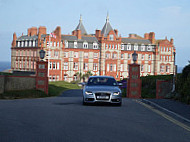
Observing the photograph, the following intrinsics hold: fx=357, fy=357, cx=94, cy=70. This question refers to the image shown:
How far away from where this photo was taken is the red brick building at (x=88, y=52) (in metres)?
85.4

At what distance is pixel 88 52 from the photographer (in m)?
90.3

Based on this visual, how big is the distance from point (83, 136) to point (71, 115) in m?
3.94

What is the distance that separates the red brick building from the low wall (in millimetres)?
55547

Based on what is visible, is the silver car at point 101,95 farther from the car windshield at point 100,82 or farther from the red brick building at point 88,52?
the red brick building at point 88,52

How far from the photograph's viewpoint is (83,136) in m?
8.35

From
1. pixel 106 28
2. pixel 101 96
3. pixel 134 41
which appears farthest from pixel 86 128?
pixel 134 41

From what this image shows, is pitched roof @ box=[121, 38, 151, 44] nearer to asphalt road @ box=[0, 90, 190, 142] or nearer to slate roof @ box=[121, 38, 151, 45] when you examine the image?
slate roof @ box=[121, 38, 151, 45]

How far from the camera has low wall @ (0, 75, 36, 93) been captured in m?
24.7

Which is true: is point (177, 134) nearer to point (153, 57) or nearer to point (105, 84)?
point (105, 84)

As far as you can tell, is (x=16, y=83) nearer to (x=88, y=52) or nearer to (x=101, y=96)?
(x=101, y=96)

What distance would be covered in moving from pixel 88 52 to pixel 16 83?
6418 centimetres

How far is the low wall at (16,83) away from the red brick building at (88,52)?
5555 cm

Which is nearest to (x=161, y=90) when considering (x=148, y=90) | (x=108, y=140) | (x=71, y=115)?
(x=148, y=90)

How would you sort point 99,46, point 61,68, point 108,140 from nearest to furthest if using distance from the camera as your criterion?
1. point 108,140
2. point 61,68
3. point 99,46
